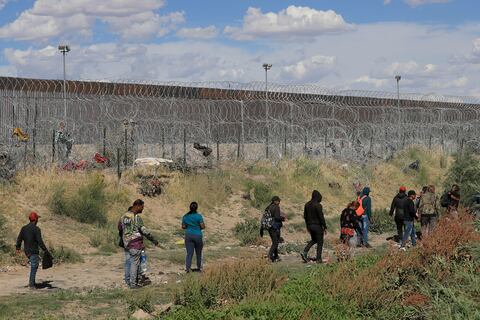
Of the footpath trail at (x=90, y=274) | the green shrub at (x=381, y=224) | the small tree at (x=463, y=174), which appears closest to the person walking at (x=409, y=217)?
the footpath trail at (x=90, y=274)

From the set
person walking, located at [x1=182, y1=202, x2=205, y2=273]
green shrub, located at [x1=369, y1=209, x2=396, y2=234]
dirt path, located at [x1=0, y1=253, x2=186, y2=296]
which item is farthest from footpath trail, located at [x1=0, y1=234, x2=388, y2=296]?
green shrub, located at [x1=369, y1=209, x2=396, y2=234]

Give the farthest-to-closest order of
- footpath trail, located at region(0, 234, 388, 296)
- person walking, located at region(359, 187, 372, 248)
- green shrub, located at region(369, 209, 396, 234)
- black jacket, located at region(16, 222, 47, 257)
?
green shrub, located at region(369, 209, 396, 234)
person walking, located at region(359, 187, 372, 248)
footpath trail, located at region(0, 234, 388, 296)
black jacket, located at region(16, 222, 47, 257)

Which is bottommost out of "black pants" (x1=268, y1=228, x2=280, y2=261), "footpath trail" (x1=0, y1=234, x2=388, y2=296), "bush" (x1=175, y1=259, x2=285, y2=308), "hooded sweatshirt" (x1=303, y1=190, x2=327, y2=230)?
"footpath trail" (x1=0, y1=234, x2=388, y2=296)

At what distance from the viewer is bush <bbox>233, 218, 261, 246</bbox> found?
773 inches

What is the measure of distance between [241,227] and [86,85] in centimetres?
963

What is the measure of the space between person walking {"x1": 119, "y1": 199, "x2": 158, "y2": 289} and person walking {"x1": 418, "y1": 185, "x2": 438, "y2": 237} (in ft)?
21.7

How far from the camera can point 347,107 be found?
98.5ft

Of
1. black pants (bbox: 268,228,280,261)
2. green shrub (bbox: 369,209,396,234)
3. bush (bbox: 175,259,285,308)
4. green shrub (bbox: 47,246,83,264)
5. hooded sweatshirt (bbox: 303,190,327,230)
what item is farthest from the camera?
green shrub (bbox: 369,209,396,234)

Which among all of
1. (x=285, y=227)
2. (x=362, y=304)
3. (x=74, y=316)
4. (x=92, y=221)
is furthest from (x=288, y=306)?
(x=285, y=227)

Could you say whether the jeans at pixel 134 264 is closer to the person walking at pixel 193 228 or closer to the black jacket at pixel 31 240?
the black jacket at pixel 31 240

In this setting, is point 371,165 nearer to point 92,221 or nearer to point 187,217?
point 92,221

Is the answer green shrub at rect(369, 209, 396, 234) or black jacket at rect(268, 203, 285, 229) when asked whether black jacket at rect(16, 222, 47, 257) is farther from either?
green shrub at rect(369, 209, 396, 234)

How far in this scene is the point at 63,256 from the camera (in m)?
16.1

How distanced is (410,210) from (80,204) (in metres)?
7.19
